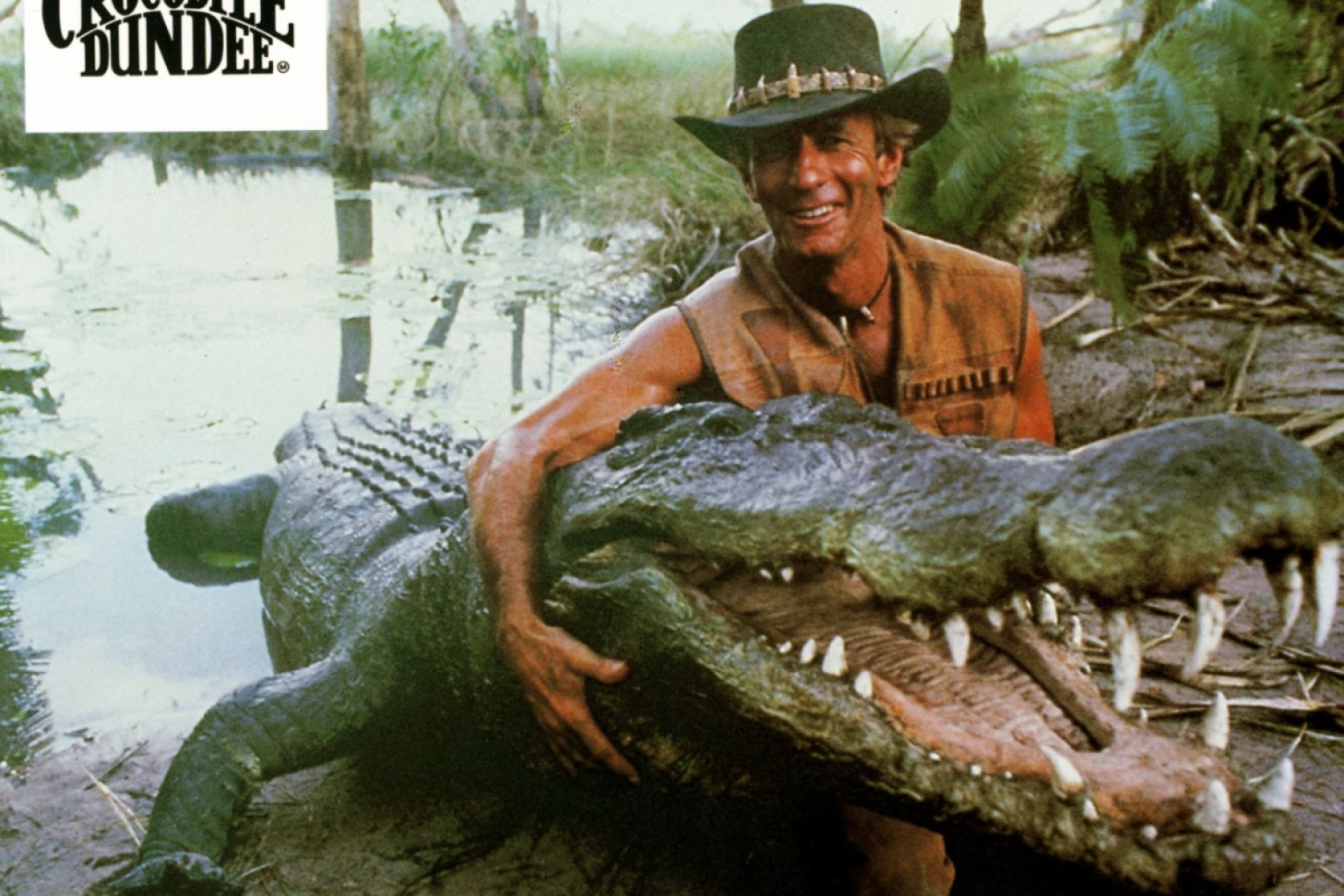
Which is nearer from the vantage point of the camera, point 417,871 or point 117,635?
point 417,871

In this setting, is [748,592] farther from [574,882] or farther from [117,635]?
[117,635]

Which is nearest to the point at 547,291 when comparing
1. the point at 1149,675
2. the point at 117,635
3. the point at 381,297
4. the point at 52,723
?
the point at 381,297

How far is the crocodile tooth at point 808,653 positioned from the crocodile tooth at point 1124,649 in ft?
1.44

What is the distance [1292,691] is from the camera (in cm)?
279

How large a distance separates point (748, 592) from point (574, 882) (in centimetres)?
93

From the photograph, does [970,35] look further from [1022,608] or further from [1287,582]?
[1287,582]

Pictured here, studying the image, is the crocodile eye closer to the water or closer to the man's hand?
the man's hand

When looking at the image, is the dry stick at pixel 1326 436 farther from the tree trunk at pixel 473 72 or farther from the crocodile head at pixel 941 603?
the tree trunk at pixel 473 72

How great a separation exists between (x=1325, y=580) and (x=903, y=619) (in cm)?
54

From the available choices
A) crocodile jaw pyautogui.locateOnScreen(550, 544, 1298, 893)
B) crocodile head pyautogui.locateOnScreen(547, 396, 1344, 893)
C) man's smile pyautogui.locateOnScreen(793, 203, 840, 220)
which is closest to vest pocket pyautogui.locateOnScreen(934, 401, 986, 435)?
man's smile pyautogui.locateOnScreen(793, 203, 840, 220)

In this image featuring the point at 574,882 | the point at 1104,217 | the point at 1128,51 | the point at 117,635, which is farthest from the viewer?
the point at 1128,51

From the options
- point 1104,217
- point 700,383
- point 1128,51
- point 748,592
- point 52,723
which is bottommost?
point 52,723

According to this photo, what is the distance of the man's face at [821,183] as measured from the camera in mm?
2219

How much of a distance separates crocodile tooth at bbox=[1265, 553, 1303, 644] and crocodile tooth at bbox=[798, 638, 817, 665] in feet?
2.11
